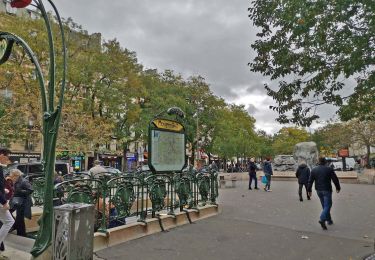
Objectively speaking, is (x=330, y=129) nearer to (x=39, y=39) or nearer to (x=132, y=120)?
(x=132, y=120)

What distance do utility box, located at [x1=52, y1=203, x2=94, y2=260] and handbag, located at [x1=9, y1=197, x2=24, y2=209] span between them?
10.4 feet

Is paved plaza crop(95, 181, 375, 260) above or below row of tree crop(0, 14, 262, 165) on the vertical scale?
below

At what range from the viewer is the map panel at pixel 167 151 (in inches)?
439

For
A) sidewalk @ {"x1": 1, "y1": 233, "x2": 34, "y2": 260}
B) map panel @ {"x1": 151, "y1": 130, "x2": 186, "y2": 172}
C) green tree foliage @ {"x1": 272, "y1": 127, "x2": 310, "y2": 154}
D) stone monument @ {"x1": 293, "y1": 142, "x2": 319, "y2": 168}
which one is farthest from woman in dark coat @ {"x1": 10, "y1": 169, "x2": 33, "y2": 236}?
green tree foliage @ {"x1": 272, "y1": 127, "x2": 310, "y2": 154}

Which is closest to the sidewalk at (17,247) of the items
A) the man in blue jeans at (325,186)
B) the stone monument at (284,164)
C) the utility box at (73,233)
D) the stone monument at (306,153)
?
the utility box at (73,233)

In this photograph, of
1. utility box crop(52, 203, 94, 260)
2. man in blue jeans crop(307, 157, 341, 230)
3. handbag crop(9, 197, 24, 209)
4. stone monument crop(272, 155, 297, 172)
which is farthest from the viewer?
stone monument crop(272, 155, 297, 172)

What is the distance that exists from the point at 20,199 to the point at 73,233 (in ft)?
11.7

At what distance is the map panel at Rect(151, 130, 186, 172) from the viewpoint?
11141 millimetres

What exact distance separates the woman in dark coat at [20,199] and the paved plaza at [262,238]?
2.35 m

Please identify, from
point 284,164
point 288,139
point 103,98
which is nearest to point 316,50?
point 103,98

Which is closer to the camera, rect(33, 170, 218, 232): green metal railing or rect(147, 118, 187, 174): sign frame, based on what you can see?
rect(33, 170, 218, 232): green metal railing

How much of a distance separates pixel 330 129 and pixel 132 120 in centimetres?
2610

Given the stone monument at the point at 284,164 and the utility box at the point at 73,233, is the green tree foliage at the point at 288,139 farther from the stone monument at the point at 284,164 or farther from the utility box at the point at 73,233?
the utility box at the point at 73,233

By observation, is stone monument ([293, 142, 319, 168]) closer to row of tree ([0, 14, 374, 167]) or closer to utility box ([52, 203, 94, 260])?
row of tree ([0, 14, 374, 167])
